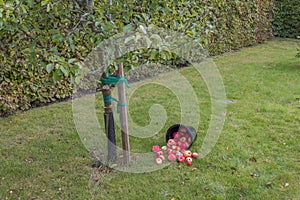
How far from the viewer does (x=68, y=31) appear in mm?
2680

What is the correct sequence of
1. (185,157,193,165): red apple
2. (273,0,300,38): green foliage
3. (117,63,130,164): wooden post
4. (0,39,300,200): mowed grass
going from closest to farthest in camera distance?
1. (0,39,300,200): mowed grass
2. (117,63,130,164): wooden post
3. (185,157,193,165): red apple
4. (273,0,300,38): green foliage

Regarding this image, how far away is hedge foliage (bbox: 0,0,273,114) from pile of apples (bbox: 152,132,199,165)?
93 cm

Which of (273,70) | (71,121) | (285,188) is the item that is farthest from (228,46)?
(285,188)

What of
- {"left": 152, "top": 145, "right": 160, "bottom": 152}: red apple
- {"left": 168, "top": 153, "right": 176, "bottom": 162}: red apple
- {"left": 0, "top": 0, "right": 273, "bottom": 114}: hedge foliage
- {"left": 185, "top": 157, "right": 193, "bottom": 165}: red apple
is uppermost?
{"left": 0, "top": 0, "right": 273, "bottom": 114}: hedge foliage

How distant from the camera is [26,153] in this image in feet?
9.62

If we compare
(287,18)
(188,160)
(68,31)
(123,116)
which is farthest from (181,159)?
(287,18)

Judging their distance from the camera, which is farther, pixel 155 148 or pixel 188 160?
pixel 155 148

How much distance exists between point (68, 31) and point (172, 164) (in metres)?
1.49

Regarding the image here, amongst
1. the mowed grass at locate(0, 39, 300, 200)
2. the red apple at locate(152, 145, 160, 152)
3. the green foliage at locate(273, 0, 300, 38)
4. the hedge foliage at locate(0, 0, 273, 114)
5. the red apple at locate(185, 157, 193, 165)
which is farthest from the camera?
the green foliage at locate(273, 0, 300, 38)

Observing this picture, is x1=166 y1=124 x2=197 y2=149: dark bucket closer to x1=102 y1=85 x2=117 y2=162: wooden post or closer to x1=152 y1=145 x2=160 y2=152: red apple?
x1=152 y1=145 x2=160 y2=152: red apple

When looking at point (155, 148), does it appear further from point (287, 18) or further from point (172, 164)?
point (287, 18)

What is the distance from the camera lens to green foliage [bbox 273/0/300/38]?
9477mm

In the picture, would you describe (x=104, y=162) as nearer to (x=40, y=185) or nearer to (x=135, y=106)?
(x=40, y=185)

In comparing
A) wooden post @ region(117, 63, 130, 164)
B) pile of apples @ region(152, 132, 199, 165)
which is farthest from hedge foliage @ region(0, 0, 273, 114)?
pile of apples @ region(152, 132, 199, 165)
